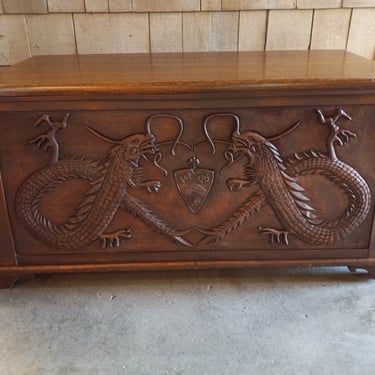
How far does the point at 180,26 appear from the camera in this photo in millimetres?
1640

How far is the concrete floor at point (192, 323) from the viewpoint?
1.12 meters

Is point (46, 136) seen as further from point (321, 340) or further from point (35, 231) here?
point (321, 340)

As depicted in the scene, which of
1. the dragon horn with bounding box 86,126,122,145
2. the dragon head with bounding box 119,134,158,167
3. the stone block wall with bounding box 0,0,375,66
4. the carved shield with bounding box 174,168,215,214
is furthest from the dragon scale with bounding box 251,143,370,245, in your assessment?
the stone block wall with bounding box 0,0,375,66

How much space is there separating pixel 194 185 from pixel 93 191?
0.31 meters

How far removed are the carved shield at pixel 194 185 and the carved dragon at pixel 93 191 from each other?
0.25ft

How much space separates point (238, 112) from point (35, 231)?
2.41ft

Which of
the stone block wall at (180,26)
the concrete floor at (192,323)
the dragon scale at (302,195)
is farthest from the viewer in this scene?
the stone block wall at (180,26)

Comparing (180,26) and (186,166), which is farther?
(180,26)

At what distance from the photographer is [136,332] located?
4.03 ft

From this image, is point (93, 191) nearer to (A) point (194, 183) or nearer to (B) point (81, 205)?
(B) point (81, 205)

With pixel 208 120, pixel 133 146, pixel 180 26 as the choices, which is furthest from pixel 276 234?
pixel 180 26

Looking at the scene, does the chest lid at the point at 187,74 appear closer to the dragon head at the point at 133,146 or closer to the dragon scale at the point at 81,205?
the dragon head at the point at 133,146

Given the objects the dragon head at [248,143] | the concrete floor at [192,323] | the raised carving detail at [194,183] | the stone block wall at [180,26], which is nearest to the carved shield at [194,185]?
the raised carving detail at [194,183]

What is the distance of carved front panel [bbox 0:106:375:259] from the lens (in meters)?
1.19
